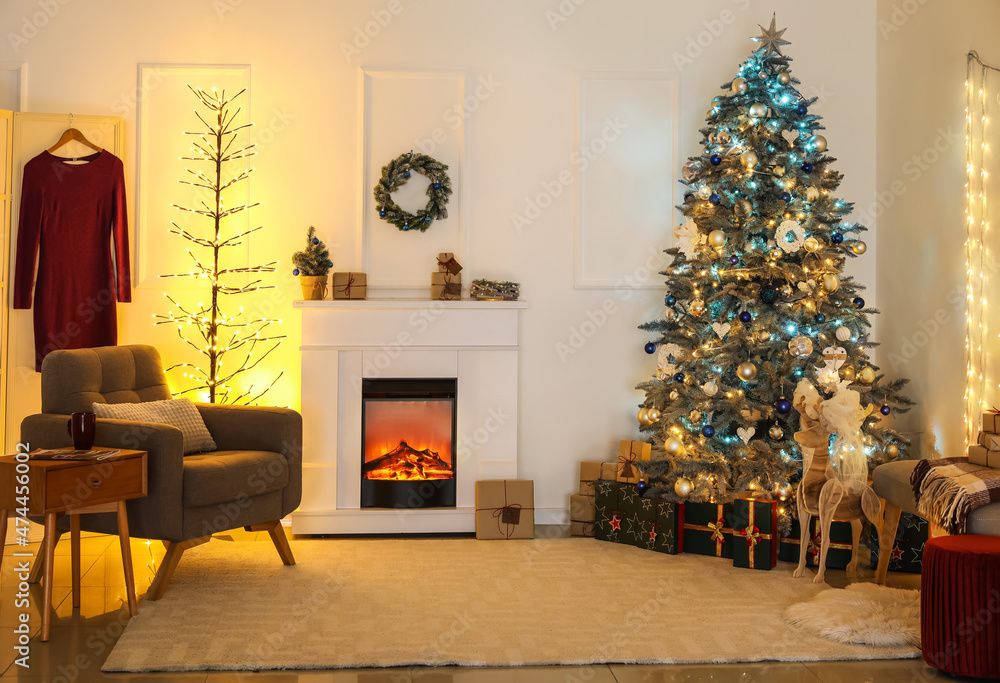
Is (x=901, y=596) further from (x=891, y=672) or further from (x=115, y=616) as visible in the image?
(x=115, y=616)

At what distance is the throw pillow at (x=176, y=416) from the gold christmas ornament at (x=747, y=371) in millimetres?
2689

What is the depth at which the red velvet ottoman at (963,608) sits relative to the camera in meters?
2.59

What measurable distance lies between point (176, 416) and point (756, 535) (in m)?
2.89

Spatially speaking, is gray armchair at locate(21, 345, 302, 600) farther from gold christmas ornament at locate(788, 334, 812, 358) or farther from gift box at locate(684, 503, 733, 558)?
gold christmas ornament at locate(788, 334, 812, 358)

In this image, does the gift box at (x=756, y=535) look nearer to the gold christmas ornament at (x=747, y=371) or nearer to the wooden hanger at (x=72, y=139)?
the gold christmas ornament at (x=747, y=371)

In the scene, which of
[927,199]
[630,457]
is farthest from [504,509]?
[927,199]

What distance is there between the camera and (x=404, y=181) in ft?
15.8

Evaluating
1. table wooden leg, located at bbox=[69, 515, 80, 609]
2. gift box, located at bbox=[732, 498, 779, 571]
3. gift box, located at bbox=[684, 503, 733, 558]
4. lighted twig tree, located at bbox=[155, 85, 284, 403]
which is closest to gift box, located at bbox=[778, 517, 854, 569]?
gift box, located at bbox=[732, 498, 779, 571]

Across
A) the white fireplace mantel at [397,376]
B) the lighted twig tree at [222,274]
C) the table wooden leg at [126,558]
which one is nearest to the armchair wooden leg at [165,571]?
the table wooden leg at [126,558]

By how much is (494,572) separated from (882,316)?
116 inches

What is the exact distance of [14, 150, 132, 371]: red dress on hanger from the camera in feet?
Result: 15.0

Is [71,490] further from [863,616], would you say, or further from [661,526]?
[863,616]

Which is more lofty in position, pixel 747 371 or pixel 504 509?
pixel 747 371

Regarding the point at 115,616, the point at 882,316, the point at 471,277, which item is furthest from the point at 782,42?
the point at 115,616
